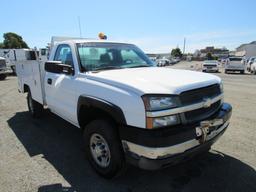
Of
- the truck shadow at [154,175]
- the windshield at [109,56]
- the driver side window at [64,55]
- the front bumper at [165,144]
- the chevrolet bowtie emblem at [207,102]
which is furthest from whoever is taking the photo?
the driver side window at [64,55]

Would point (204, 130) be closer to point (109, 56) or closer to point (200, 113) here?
point (200, 113)

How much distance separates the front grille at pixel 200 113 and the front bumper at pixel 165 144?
71mm

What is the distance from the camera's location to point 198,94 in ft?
8.81

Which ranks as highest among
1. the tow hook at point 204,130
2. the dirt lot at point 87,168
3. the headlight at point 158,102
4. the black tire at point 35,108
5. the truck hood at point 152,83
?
the truck hood at point 152,83

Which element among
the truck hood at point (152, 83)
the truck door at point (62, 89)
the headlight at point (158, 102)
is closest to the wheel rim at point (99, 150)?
the truck door at point (62, 89)

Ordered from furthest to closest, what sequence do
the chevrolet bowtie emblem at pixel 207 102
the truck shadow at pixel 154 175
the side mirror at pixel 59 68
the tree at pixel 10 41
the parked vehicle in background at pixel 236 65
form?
the tree at pixel 10 41 < the parked vehicle in background at pixel 236 65 < the side mirror at pixel 59 68 < the truck shadow at pixel 154 175 < the chevrolet bowtie emblem at pixel 207 102

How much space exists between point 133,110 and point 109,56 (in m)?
1.71

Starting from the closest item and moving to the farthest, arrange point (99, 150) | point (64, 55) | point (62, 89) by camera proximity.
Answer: point (99, 150)
point (62, 89)
point (64, 55)

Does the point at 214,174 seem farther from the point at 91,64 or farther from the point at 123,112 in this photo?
the point at 91,64

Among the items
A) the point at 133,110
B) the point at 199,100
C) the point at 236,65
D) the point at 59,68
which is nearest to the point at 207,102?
the point at 199,100

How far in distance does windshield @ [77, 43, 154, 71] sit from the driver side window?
263 mm

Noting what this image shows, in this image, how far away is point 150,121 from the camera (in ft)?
7.60

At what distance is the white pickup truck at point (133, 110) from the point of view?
2.35 meters

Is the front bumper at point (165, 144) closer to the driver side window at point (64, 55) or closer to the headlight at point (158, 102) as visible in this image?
the headlight at point (158, 102)
